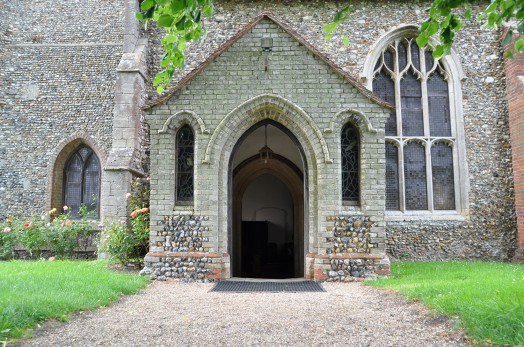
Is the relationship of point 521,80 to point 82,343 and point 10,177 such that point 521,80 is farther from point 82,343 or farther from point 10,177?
point 10,177

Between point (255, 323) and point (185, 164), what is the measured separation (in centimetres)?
458

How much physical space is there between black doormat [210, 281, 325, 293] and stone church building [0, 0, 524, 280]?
462 millimetres

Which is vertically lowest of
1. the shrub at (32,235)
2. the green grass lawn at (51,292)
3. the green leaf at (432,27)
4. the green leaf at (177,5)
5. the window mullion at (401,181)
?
the green grass lawn at (51,292)

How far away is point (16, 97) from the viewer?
40.5 ft

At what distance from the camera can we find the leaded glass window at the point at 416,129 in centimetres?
1145

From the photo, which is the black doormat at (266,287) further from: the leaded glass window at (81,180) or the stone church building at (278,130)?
the leaded glass window at (81,180)

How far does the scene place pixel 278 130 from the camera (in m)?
11.0

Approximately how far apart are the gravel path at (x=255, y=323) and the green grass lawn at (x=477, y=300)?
193 millimetres

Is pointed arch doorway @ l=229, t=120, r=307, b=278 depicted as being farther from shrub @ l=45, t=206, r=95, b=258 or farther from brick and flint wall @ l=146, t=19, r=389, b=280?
shrub @ l=45, t=206, r=95, b=258

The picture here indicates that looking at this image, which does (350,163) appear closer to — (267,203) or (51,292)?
(51,292)

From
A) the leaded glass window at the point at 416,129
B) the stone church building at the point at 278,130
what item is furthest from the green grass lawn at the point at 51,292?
the leaded glass window at the point at 416,129

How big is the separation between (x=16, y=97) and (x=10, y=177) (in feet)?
7.98

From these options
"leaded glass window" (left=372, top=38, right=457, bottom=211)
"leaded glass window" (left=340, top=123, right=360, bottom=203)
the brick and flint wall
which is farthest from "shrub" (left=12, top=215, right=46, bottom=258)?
"leaded glass window" (left=372, top=38, right=457, bottom=211)

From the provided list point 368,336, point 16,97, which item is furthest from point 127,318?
point 16,97
